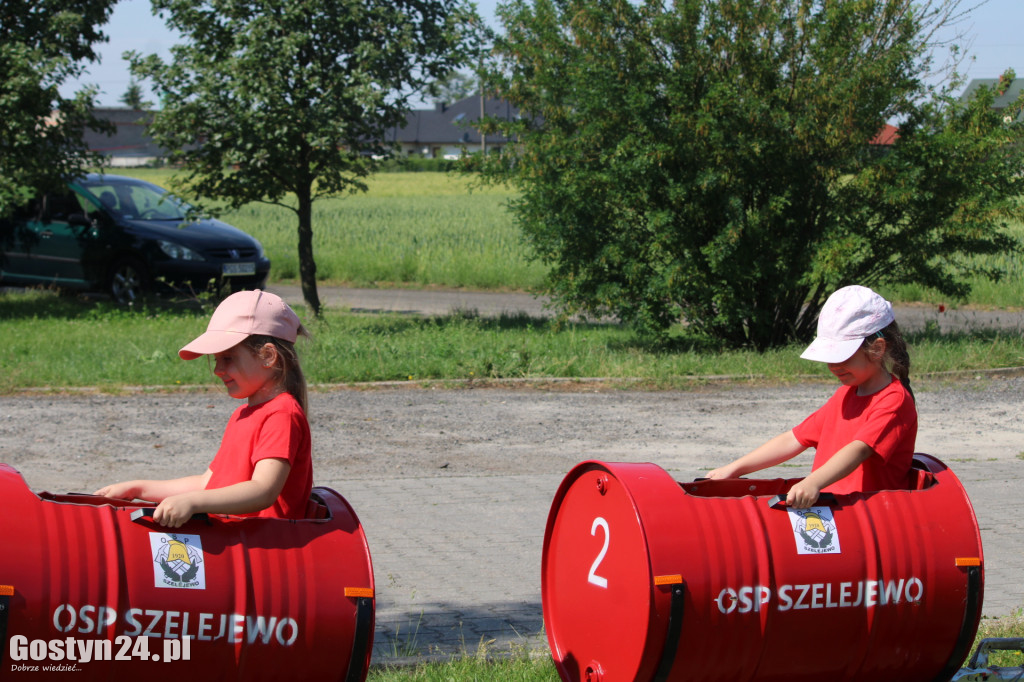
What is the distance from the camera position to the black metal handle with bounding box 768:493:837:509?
10.8ft

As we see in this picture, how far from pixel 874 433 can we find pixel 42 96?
13.6m

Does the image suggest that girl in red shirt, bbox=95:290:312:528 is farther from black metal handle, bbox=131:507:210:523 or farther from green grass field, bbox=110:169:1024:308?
green grass field, bbox=110:169:1024:308

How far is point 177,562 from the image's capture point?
2.84 metres

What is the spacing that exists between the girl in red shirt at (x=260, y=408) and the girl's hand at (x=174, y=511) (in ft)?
0.71

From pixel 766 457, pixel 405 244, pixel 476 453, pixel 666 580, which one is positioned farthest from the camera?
pixel 405 244

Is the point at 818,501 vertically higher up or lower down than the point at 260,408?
lower down

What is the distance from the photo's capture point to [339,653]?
2982mm

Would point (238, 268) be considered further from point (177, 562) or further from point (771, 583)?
point (771, 583)

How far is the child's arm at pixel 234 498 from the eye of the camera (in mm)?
2846

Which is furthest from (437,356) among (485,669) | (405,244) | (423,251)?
(405,244)

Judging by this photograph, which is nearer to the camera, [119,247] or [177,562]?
[177,562]

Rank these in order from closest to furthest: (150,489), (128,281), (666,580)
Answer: (666,580), (150,489), (128,281)

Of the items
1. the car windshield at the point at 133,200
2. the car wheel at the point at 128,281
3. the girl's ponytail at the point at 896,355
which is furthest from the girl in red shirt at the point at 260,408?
the car windshield at the point at 133,200

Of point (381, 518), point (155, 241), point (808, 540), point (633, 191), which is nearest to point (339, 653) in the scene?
point (808, 540)
